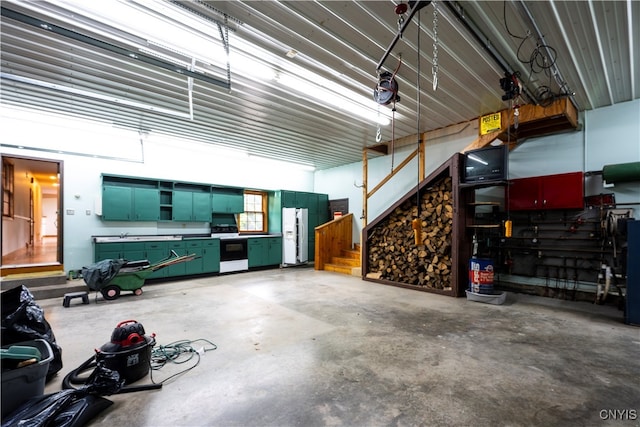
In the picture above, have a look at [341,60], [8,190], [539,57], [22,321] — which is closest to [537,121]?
[539,57]

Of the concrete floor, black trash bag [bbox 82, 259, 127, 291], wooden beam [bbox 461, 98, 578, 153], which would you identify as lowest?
the concrete floor

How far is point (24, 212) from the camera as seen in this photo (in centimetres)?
859

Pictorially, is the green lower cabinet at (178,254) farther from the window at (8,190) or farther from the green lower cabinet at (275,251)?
the window at (8,190)

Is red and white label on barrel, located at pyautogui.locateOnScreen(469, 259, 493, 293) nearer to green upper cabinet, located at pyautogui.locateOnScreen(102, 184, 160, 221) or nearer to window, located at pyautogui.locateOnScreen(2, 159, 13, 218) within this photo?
green upper cabinet, located at pyautogui.locateOnScreen(102, 184, 160, 221)

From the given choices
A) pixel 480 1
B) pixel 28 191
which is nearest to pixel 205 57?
pixel 480 1

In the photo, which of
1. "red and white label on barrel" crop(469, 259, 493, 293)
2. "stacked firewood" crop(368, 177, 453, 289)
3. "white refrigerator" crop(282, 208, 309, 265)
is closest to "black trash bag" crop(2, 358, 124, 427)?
"stacked firewood" crop(368, 177, 453, 289)

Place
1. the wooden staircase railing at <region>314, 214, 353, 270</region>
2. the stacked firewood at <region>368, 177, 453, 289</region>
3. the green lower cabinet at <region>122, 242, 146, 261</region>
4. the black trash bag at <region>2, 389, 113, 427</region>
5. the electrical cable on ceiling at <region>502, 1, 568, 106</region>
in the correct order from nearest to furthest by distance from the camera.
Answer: the black trash bag at <region>2, 389, 113, 427</region> → the electrical cable on ceiling at <region>502, 1, 568, 106</region> → the stacked firewood at <region>368, 177, 453, 289</region> → the green lower cabinet at <region>122, 242, 146, 261</region> → the wooden staircase railing at <region>314, 214, 353, 270</region>

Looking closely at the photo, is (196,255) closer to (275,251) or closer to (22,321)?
(275,251)

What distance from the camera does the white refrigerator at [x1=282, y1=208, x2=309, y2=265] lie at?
26.8 feet

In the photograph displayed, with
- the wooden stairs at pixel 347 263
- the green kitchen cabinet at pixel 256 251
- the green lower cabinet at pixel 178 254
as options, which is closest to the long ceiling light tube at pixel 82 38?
the green lower cabinet at pixel 178 254

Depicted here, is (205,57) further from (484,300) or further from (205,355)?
(484,300)

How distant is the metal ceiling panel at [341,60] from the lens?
2.71 meters

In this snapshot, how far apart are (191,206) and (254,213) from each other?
2150 millimetres

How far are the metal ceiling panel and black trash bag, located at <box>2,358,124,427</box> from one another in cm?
315
